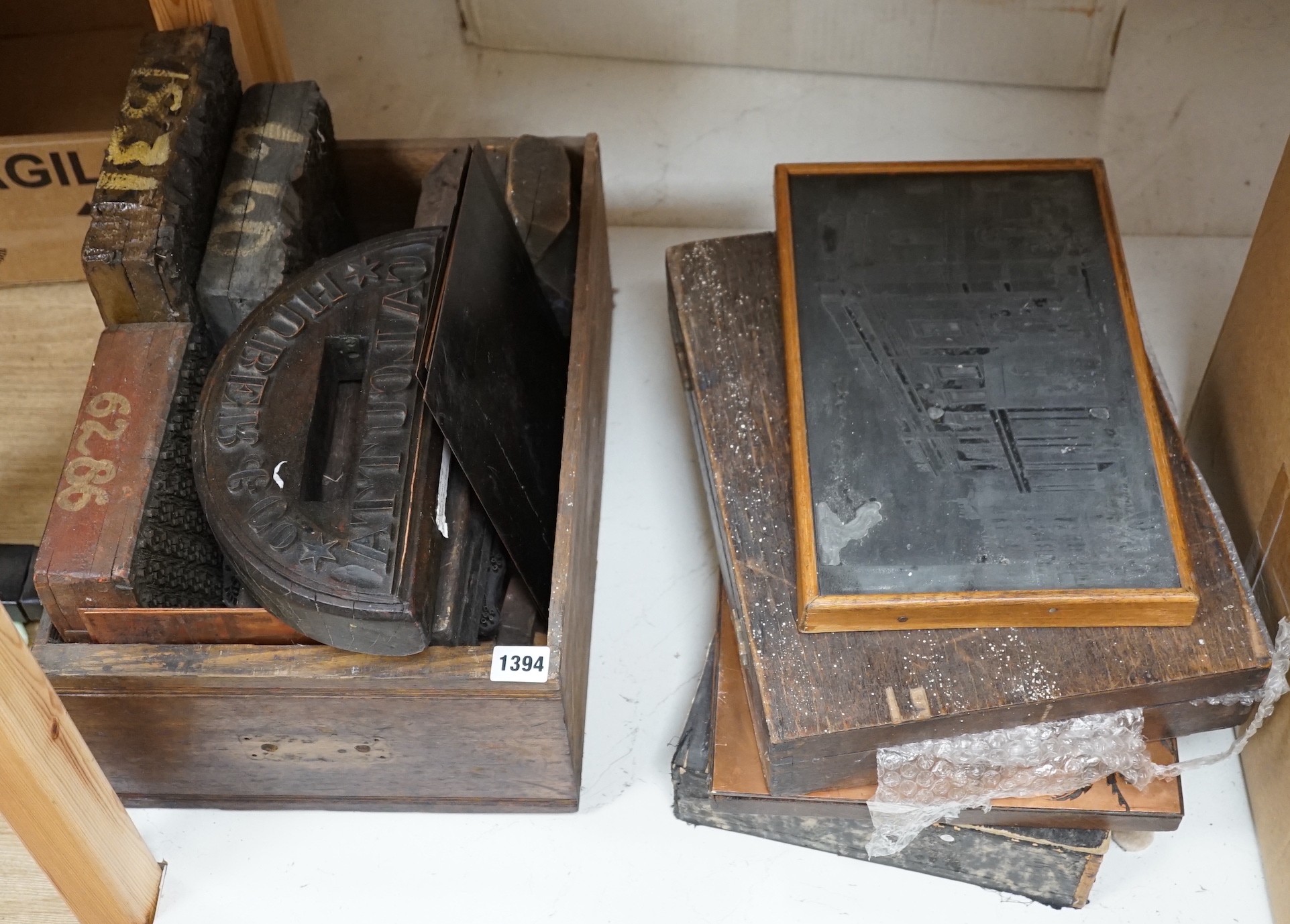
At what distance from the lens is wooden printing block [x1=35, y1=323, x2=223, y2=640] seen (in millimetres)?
1118

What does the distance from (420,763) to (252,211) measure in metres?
0.58

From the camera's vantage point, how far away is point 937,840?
1190 millimetres

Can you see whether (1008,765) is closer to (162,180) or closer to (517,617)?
(517,617)

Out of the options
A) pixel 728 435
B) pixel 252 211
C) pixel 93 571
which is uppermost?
pixel 252 211

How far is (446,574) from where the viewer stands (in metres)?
1.16

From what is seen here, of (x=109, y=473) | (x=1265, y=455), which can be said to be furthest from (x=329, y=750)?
(x=1265, y=455)

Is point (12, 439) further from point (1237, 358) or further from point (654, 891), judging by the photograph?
point (1237, 358)

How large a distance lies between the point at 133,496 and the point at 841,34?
Result: 111 cm

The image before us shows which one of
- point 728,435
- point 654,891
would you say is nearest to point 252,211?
point 728,435

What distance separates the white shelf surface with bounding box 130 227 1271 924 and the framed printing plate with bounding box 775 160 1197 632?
261 mm

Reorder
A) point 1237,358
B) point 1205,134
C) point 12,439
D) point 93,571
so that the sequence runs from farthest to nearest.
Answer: point 1205,134 < point 12,439 < point 1237,358 < point 93,571

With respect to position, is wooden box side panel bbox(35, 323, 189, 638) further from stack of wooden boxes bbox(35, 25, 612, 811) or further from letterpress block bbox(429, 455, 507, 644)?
letterpress block bbox(429, 455, 507, 644)

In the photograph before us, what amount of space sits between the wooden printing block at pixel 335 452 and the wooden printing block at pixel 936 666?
296 mm

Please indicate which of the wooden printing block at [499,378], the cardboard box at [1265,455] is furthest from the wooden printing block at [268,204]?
the cardboard box at [1265,455]
